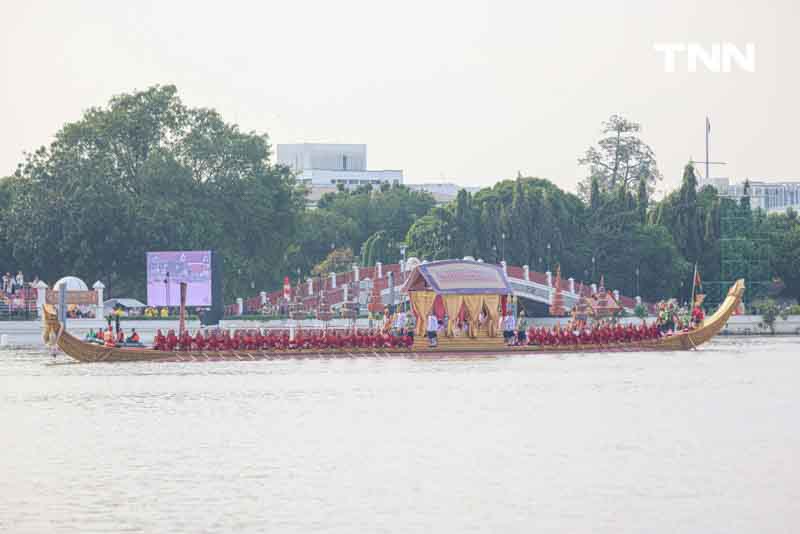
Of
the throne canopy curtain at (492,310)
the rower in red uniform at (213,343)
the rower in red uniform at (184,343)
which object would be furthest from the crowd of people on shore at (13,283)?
the throne canopy curtain at (492,310)

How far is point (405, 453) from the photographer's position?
3144 centimetres

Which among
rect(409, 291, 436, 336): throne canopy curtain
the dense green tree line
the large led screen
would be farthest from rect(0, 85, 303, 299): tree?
rect(409, 291, 436, 336): throne canopy curtain

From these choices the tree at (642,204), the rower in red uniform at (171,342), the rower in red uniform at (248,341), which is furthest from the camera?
the tree at (642,204)

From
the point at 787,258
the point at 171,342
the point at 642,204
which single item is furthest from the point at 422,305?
the point at 787,258

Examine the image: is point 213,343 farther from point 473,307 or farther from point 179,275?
point 179,275

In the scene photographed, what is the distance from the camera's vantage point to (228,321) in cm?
8681

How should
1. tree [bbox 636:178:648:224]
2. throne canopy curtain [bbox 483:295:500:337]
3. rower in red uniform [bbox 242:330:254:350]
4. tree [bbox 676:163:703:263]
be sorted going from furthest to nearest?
1. tree [bbox 636:178:648:224]
2. tree [bbox 676:163:703:263]
3. throne canopy curtain [bbox 483:295:500:337]
4. rower in red uniform [bbox 242:330:254:350]

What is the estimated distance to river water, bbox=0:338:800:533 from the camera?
24.5m

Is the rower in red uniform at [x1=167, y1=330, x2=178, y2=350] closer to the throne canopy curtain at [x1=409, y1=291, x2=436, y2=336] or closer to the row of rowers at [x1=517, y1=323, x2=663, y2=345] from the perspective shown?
the throne canopy curtain at [x1=409, y1=291, x2=436, y2=336]

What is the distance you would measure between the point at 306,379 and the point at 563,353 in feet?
55.1

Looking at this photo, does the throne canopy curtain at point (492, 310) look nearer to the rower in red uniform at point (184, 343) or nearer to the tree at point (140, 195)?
the rower in red uniform at point (184, 343)

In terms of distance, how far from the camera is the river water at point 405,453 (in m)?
24.5

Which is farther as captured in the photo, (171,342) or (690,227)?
(690,227)

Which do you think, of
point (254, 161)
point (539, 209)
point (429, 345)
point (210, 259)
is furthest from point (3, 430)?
point (539, 209)
